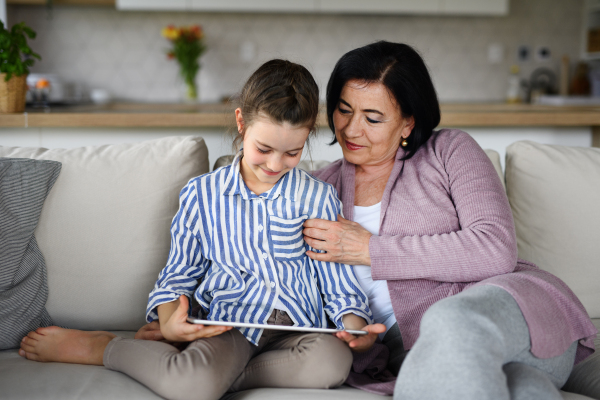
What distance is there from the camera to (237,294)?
131 centimetres

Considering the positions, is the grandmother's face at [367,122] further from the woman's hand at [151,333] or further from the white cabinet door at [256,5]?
the white cabinet door at [256,5]

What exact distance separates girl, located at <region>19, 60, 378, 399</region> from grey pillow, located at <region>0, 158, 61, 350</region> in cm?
9

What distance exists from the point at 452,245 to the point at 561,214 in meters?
0.58

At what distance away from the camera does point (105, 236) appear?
4.95 feet

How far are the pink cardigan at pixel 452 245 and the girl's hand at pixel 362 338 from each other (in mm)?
131

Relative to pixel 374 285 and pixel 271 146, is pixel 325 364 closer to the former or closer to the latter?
pixel 374 285

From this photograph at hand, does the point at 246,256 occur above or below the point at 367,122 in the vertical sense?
below

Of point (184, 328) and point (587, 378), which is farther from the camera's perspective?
point (587, 378)

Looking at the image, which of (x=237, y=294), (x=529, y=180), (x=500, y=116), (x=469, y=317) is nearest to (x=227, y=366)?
(x=237, y=294)

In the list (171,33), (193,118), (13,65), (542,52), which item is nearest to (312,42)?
(171,33)

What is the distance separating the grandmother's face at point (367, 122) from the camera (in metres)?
1.44

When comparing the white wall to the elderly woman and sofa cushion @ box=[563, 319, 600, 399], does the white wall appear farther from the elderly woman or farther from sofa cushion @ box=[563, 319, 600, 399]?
sofa cushion @ box=[563, 319, 600, 399]

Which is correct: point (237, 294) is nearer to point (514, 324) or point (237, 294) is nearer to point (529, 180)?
point (514, 324)

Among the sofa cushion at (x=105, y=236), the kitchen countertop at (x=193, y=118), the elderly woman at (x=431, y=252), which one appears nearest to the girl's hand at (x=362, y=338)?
the elderly woman at (x=431, y=252)
